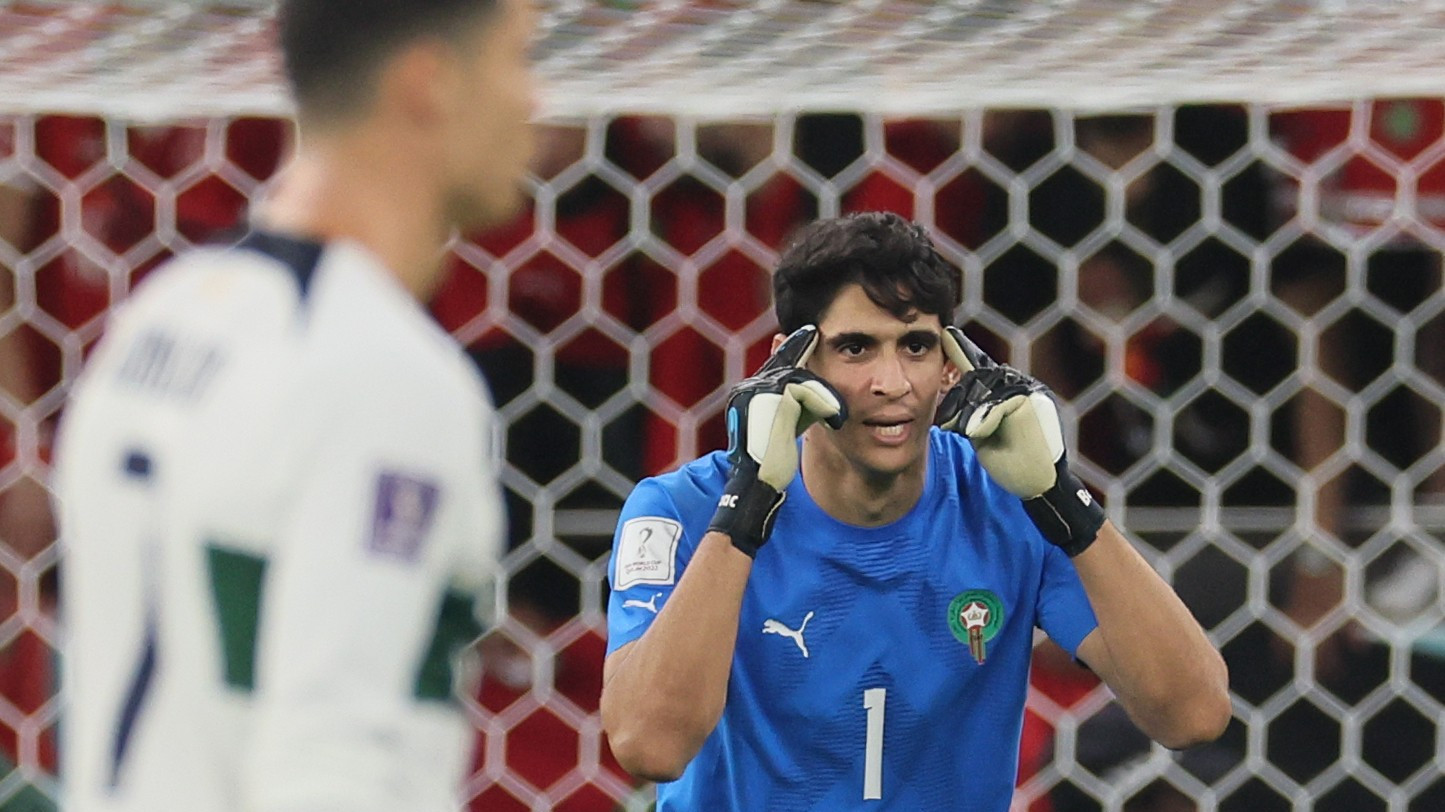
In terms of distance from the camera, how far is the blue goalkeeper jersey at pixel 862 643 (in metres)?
1.76

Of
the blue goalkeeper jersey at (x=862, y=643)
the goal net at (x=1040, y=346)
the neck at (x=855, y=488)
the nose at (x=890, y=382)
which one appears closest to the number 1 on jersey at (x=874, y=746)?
the blue goalkeeper jersey at (x=862, y=643)

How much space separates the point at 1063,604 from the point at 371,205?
3.48ft

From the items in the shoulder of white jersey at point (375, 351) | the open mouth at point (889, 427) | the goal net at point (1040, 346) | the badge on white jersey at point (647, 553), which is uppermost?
the shoulder of white jersey at point (375, 351)

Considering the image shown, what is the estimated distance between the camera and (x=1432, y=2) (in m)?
1.96

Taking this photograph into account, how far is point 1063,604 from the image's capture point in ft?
5.88

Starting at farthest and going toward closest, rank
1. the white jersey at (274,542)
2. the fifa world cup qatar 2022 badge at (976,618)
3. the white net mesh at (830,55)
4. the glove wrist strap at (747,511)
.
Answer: the white net mesh at (830,55) < the fifa world cup qatar 2022 badge at (976,618) < the glove wrist strap at (747,511) < the white jersey at (274,542)

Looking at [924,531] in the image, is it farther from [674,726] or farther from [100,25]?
[100,25]

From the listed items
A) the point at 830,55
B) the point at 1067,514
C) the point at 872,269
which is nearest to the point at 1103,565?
the point at 1067,514

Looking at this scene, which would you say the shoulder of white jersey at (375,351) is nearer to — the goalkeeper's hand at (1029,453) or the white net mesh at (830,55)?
the goalkeeper's hand at (1029,453)

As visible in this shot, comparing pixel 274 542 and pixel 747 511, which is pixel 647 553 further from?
pixel 274 542

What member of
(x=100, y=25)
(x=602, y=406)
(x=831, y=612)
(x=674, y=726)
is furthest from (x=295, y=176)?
(x=602, y=406)

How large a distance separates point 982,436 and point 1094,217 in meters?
1.01

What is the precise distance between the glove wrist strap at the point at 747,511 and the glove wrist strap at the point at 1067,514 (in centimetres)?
23

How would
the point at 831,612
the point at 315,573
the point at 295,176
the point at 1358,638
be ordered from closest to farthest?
the point at 315,573 < the point at 295,176 < the point at 831,612 < the point at 1358,638
